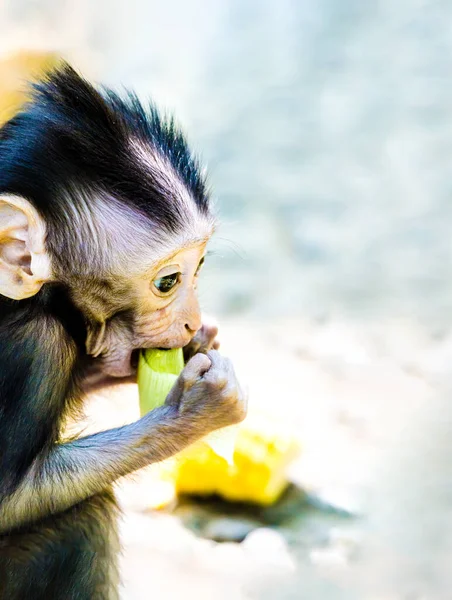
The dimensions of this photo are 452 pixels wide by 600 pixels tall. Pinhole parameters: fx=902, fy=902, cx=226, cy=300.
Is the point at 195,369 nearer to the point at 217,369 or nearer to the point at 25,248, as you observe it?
the point at 217,369

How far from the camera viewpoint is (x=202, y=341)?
11.0 feet

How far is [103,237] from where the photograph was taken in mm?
2727

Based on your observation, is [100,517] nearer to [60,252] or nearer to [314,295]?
[60,252]

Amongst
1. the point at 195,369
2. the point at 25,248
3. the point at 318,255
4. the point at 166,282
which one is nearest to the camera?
the point at 25,248

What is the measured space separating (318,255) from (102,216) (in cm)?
386

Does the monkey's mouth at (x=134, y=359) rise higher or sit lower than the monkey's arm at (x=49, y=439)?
higher

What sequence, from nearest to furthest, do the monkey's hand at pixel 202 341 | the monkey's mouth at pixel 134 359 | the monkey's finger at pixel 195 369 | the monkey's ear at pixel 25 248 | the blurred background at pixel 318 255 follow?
the monkey's ear at pixel 25 248 → the monkey's finger at pixel 195 369 → the monkey's mouth at pixel 134 359 → the monkey's hand at pixel 202 341 → the blurred background at pixel 318 255

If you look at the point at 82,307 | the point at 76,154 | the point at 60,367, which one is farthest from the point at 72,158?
the point at 60,367

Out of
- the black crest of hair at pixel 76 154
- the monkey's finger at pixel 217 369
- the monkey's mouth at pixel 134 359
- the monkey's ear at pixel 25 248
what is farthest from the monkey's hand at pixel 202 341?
the monkey's ear at pixel 25 248

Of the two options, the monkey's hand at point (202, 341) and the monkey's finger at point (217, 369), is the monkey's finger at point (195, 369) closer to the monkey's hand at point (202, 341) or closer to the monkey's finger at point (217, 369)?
the monkey's finger at point (217, 369)

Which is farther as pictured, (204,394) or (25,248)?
(204,394)

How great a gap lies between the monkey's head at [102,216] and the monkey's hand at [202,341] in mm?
331

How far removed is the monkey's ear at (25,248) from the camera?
260 centimetres

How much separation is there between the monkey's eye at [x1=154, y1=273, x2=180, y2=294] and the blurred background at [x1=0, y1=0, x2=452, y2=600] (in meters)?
0.86
